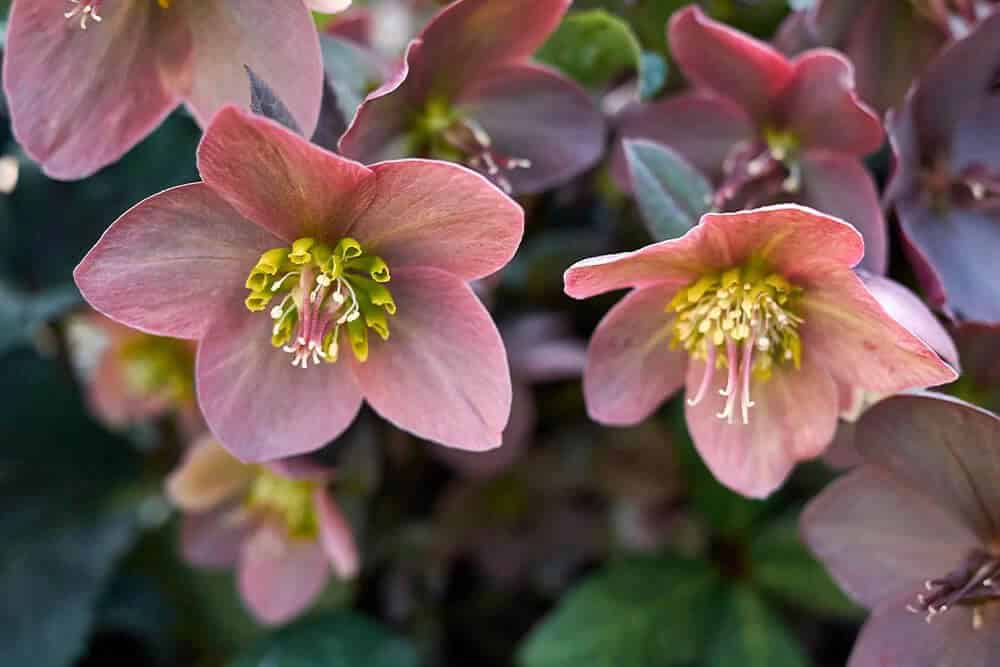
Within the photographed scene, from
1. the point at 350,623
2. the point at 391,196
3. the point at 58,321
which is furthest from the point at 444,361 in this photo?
the point at 58,321

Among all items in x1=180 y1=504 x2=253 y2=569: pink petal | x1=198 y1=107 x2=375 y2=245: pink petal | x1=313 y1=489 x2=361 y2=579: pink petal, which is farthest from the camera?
x1=180 y1=504 x2=253 y2=569: pink petal

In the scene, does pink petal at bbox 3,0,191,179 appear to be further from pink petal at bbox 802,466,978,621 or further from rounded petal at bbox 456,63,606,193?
pink petal at bbox 802,466,978,621

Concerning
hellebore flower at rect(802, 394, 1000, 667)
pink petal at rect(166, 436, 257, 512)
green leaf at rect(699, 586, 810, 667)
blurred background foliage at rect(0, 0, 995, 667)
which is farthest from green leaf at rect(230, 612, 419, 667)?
hellebore flower at rect(802, 394, 1000, 667)

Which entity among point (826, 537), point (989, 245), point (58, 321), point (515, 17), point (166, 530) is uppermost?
point (515, 17)

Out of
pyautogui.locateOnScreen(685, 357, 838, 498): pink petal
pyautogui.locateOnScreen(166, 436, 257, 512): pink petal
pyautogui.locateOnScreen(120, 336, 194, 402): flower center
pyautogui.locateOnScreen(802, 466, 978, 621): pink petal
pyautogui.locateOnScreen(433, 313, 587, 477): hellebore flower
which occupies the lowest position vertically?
pyautogui.locateOnScreen(120, 336, 194, 402): flower center

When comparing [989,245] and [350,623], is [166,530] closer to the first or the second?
[350,623]

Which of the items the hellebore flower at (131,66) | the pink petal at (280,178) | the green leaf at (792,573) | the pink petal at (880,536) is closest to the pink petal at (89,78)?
the hellebore flower at (131,66)
